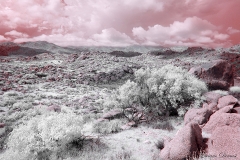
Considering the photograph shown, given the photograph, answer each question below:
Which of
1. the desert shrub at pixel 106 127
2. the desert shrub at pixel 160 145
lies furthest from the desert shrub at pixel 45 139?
the desert shrub at pixel 160 145

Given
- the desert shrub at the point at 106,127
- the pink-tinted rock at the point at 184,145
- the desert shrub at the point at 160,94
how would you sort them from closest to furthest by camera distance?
the pink-tinted rock at the point at 184,145 → the desert shrub at the point at 106,127 → the desert shrub at the point at 160,94

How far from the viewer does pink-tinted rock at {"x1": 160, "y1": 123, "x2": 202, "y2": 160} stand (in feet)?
16.7

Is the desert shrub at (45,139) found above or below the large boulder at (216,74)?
below

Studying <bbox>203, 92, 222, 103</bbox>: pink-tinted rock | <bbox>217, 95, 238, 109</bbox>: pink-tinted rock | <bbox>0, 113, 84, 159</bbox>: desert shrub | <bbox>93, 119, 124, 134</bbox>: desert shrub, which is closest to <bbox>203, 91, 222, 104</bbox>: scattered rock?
<bbox>203, 92, 222, 103</bbox>: pink-tinted rock

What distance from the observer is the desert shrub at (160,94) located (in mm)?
10227

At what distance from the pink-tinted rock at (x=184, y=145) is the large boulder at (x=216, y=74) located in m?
9.37

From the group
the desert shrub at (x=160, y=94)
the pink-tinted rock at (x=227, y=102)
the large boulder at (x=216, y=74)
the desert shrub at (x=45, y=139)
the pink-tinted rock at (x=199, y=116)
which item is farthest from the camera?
the large boulder at (x=216, y=74)

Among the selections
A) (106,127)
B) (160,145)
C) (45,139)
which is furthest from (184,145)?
(45,139)

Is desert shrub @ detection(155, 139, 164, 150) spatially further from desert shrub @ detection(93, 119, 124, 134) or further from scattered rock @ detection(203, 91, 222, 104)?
scattered rock @ detection(203, 91, 222, 104)

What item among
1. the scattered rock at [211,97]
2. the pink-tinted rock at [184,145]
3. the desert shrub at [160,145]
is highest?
the scattered rock at [211,97]

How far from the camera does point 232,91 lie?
13203 mm

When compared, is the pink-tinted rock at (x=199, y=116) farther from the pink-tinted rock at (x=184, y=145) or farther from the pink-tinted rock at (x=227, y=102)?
the pink-tinted rock at (x=184, y=145)

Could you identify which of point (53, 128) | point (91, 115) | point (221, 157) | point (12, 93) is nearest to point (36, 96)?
point (12, 93)

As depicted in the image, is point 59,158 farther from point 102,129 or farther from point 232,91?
point 232,91
